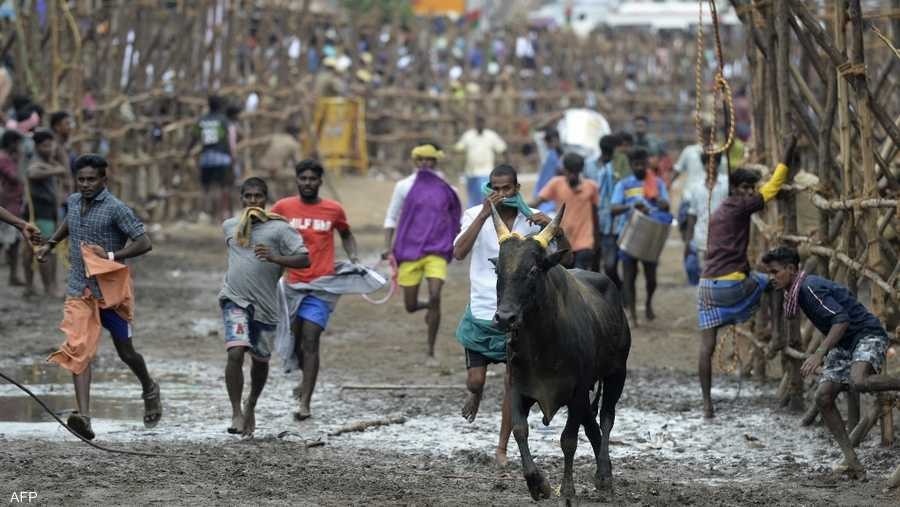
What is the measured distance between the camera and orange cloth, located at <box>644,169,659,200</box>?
1420cm

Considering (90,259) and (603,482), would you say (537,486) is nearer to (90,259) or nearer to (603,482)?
(603,482)

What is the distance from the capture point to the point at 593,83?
35.9 meters

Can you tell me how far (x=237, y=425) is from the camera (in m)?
9.16

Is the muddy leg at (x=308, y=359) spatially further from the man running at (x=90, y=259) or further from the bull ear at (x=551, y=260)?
the bull ear at (x=551, y=260)

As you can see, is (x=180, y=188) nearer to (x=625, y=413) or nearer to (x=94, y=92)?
(x=94, y=92)

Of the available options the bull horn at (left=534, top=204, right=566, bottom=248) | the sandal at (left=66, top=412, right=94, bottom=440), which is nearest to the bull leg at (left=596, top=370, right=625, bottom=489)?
the bull horn at (left=534, top=204, right=566, bottom=248)

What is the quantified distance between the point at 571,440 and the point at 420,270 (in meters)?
4.92

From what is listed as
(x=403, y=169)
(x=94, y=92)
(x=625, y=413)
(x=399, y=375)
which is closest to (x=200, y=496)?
(x=625, y=413)

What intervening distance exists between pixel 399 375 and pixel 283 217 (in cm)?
258

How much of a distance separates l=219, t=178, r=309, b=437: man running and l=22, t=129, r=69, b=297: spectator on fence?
5716mm

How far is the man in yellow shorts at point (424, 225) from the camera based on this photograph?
39.9 feet

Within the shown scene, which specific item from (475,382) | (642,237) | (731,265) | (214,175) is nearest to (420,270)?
(642,237)

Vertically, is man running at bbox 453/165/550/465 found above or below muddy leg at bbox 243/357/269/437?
above

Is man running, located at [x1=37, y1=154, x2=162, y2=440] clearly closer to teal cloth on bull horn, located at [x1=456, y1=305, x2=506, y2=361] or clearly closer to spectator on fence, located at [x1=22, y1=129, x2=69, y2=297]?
teal cloth on bull horn, located at [x1=456, y1=305, x2=506, y2=361]
